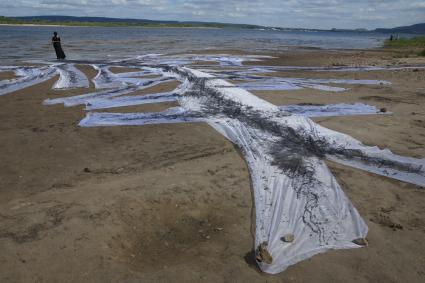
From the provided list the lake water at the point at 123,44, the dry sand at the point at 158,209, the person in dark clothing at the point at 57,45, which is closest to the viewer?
the dry sand at the point at 158,209

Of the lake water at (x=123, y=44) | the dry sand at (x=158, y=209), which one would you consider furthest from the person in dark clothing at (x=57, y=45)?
the dry sand at (x=158, y=209)

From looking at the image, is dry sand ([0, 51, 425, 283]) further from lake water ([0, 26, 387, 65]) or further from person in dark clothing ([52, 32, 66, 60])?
lake water ([0, 26, 387, 65])

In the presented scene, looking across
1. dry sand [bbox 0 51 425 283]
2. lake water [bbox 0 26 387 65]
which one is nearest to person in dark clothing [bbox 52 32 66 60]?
lake water [bbox 0 26 387 65]

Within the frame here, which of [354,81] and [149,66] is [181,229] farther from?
[149,66]

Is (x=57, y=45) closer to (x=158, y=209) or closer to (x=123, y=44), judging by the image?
(x=123, y=44)

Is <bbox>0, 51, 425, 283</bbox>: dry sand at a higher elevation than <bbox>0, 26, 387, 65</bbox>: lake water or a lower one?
lower

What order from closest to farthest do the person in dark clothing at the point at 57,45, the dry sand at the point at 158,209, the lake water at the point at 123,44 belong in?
the dry sand at the point at 158,209
the person in dark clothing at the point at 57,45
the lake water at the point at 123,44

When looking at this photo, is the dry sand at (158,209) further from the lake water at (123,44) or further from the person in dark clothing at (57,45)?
the lake water at (123,44)

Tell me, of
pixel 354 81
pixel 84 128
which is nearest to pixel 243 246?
pixel 84 128
